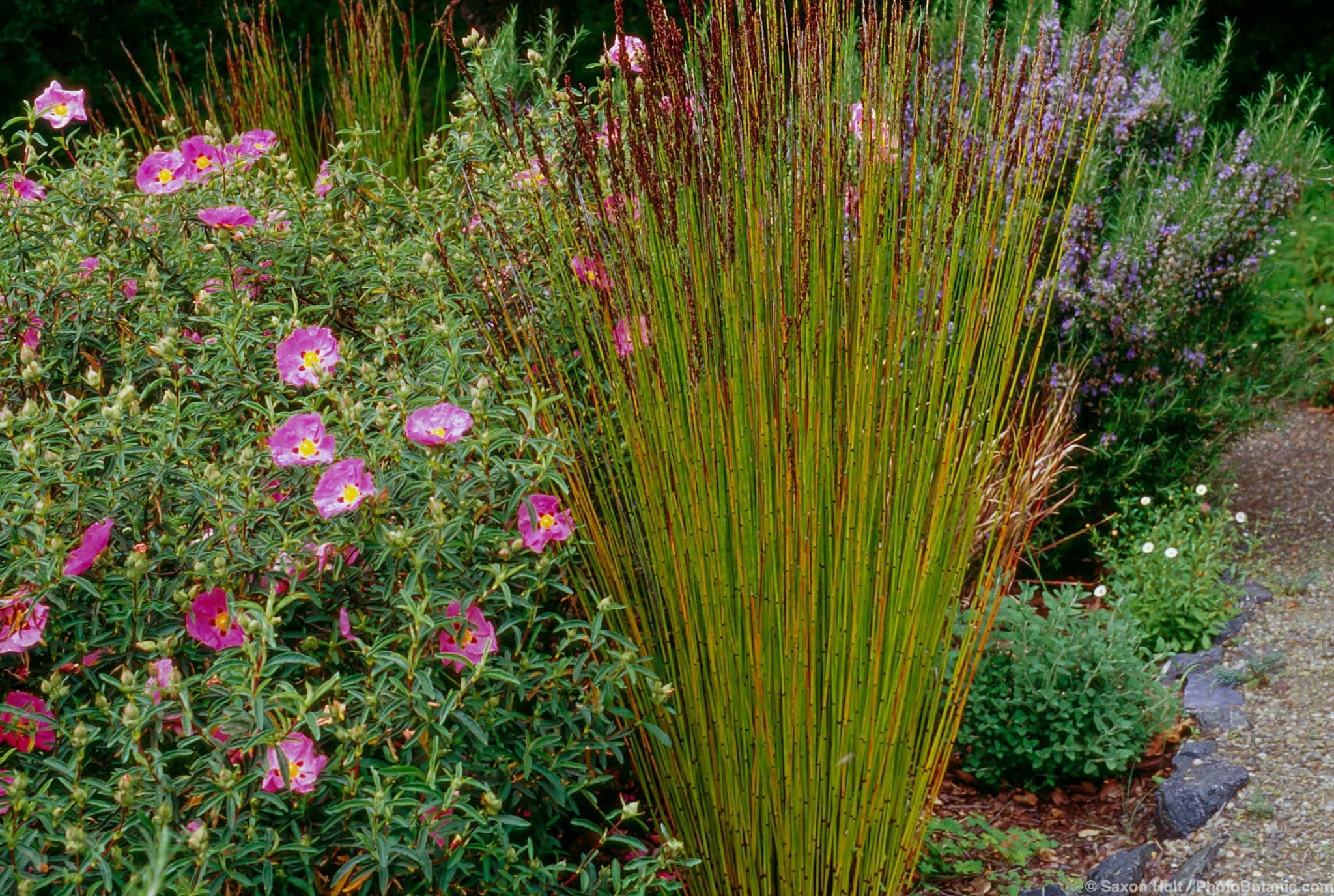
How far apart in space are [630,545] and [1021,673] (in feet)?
3.52

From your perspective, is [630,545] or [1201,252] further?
[1201,252]

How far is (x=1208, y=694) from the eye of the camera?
2678 mm

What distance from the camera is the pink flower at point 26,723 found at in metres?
1.40

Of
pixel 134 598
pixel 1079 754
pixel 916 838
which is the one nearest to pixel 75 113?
pixel 134 598

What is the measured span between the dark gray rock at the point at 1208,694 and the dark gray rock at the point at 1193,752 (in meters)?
0.15

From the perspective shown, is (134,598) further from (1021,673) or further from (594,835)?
(1021,673)

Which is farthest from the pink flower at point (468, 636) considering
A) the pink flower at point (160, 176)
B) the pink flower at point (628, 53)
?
the pink flower at point (160, 176)

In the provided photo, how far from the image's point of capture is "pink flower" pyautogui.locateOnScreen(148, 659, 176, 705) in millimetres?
1389

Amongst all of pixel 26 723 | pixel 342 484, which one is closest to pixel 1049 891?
pixel 342 484

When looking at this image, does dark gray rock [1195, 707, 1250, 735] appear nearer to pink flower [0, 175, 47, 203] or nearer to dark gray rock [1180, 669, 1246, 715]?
dark gray rock [1180, 669, 1246, 715]

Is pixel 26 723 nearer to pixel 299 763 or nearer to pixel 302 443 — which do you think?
pixel 299 763

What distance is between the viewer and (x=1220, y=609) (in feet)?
9.61

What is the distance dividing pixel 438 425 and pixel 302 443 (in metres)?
0.18

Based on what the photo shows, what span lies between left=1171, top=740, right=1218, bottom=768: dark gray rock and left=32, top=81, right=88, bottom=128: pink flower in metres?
2.63
